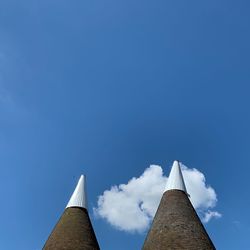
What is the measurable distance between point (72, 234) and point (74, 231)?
206mm

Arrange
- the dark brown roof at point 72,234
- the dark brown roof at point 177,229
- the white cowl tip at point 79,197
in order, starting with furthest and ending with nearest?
the white cowl tip at point 79,197 → the dark brown roof at point 72,234 → the dark brown roof at point 177,229

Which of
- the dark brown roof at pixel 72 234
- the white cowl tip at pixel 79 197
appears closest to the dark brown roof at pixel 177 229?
the dark brown roof at pixel 72 234

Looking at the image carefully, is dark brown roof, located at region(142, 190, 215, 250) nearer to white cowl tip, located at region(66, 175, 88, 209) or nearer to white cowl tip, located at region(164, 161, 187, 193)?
white cowl tip, located at region(164, 161, 187, 193)

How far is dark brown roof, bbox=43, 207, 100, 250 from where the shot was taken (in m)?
12.7

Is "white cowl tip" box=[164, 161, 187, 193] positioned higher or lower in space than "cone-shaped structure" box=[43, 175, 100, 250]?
higher

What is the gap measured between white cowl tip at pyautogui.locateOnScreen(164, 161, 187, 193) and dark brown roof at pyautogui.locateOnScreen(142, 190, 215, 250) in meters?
0.76

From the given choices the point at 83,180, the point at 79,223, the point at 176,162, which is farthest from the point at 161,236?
the point at 83,180

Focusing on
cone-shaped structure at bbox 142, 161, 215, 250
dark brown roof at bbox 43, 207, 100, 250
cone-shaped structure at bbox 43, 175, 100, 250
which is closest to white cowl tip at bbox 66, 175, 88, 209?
cone-shaped structure at bbox 43, 175, 100, 250

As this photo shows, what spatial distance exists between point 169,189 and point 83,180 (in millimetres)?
4142

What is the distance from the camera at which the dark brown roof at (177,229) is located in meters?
11.7

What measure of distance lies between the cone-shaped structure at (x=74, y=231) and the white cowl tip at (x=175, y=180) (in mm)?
3401

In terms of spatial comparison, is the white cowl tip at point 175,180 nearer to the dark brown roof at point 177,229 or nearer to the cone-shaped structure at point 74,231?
the dark brown roof at point 177,229

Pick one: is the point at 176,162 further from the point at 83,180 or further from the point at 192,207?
the point at 83,180

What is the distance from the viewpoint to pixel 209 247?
11.9 meters
